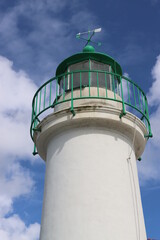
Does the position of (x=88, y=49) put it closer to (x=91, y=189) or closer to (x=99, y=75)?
(x=99, y=75)

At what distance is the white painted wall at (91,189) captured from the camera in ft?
24.3

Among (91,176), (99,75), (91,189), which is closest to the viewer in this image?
(91,189)

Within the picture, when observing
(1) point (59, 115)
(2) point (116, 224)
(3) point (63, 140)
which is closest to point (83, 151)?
(3) point (63, 140)

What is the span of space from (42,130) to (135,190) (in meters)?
3.24

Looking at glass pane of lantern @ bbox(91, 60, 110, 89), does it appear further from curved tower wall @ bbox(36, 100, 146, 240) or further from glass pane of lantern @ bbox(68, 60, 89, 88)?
curved tower wall @ bbox(36, 100, 146, 240)

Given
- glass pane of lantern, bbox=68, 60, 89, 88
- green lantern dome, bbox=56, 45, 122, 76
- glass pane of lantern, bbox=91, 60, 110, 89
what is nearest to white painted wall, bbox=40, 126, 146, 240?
glass pane of lantern, bbox=91, 60, 110, 89

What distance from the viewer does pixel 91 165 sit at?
8.12 meters

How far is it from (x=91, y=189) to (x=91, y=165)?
0.65 m

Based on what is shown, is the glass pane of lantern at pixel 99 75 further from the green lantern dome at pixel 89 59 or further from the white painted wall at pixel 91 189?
the white painted wall at pixel 91 189

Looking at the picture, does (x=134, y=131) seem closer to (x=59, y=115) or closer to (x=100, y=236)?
(x=59, y=115)

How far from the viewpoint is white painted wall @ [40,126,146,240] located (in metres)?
7.42

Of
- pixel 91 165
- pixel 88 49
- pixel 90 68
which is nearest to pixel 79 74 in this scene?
pixel 90 68

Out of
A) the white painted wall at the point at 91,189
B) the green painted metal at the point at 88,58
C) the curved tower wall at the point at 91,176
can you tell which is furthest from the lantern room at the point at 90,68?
the white painted wall at the point at 91,189

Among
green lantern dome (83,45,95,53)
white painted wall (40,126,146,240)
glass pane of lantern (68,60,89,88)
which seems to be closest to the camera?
white painted wall (40,126,146,240)
